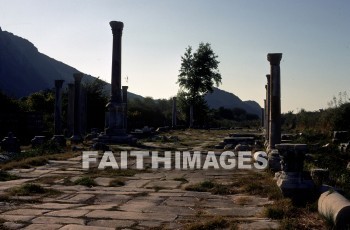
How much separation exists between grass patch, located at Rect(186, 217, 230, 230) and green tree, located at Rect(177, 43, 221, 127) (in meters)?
44.9

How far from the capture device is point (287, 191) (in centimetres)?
628

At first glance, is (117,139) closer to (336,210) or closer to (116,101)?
(116,101)

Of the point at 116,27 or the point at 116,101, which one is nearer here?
the point at 116,27

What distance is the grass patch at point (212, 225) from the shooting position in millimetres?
4945

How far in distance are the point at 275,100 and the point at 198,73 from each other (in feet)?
127

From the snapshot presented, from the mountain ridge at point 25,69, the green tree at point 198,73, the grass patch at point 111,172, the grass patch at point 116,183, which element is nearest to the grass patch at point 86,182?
the grass patch at point 116,183

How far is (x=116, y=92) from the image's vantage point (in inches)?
723

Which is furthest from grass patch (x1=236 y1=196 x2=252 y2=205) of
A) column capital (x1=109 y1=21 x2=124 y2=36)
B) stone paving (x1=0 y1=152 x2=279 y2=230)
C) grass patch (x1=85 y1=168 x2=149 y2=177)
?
column capital (x1=109 y1=21 x2=124 y2=36)

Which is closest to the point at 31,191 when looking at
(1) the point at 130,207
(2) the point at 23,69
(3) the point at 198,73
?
(1) the point at 130,207

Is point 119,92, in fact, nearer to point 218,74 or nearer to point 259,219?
point 259,219

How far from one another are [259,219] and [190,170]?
16.7 feet

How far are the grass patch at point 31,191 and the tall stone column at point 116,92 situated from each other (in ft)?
35.2

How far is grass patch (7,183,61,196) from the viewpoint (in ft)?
23.1

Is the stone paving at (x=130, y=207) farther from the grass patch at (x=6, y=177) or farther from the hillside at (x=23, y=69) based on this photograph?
the hillside at (x=23, y=69)
